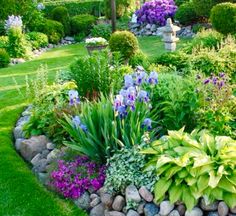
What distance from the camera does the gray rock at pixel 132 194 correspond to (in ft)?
15.7

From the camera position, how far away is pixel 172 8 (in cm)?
1938

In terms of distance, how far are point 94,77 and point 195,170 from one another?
3250mm

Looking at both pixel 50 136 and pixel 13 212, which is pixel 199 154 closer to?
pixel 13 212

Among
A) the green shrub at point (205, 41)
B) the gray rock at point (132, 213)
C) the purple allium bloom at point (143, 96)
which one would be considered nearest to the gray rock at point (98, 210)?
the gray rock at point (132, 213)

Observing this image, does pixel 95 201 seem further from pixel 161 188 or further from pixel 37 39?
pixel 37 39

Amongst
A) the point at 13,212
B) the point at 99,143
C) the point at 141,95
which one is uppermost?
the point at 141,95

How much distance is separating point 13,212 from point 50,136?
161 cm

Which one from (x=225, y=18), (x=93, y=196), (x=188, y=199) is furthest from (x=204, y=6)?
(x=188, y=199)

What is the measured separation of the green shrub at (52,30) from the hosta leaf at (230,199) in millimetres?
14694

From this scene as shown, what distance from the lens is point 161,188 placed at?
Answer: 15.2 feet

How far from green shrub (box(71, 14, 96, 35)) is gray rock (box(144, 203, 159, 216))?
16.0m

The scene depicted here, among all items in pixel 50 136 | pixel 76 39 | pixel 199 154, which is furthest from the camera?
pixel 76 39

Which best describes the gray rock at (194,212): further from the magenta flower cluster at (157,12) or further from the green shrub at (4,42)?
A: the magenta flower cluster at (157,12)

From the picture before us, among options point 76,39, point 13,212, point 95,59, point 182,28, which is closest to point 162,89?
point 95,59
